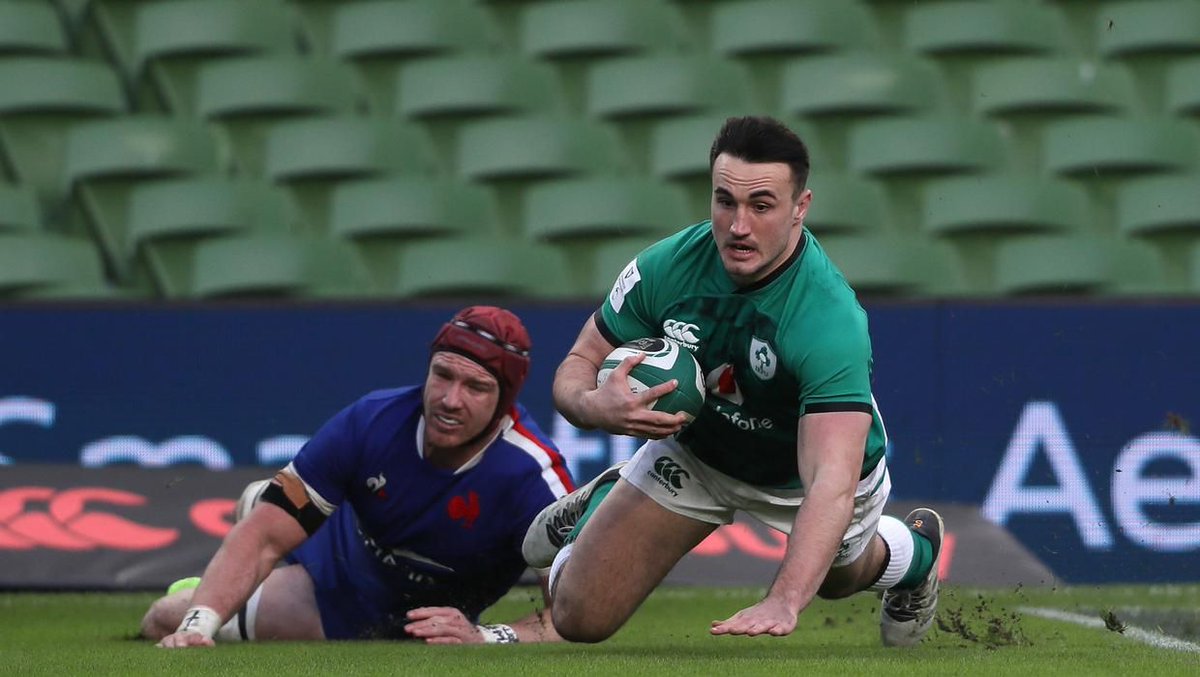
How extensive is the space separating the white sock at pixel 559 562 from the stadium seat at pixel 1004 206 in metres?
5.85

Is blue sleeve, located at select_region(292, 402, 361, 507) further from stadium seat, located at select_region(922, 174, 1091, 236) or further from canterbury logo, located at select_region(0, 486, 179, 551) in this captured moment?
stadium seat, located at select_region(922, 174, 1091, 236)

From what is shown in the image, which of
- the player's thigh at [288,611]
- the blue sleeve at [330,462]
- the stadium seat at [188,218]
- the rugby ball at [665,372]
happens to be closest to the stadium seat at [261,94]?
the stadium seat at [188,218]

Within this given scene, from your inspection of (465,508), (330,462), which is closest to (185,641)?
(330,462)

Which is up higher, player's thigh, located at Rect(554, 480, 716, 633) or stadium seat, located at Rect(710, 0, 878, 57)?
stadium seat, located at Rect(710, 0, 878, 57)

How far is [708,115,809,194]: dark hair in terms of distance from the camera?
552cm

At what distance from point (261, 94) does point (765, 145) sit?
762 cm

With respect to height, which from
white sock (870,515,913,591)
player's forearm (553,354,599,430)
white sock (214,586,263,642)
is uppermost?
player's forearm (553,354,599,430)

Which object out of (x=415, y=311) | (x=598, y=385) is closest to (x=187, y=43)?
(x=415, y=311)

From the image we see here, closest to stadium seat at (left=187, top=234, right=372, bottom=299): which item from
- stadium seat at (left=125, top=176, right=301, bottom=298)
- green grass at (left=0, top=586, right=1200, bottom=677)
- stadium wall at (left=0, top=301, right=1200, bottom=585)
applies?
stadium seat at (left=125, top=176, right=301, bottom=298)

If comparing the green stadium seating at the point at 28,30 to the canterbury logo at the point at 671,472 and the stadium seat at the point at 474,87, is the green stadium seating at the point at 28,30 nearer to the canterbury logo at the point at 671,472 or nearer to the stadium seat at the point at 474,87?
the stadium seat at the point at 474,87

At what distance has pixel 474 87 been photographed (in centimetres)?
1243

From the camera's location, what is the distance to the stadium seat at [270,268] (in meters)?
11.7

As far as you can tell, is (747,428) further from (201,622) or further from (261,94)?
(261,94)

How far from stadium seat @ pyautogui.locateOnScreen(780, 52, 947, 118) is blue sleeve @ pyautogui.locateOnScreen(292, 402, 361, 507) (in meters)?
6.11
